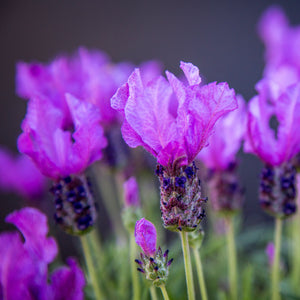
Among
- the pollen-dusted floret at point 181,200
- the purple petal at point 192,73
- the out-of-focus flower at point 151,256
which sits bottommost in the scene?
the out-of-focus flower at point 151,256

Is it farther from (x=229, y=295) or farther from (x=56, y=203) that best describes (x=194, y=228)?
(x=229, y=295)

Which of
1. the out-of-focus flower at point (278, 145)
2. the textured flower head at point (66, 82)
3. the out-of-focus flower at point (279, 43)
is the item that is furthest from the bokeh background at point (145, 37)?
the out-of-focus flower at point (278, 145)

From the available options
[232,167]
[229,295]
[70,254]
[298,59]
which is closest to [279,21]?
[298,59]

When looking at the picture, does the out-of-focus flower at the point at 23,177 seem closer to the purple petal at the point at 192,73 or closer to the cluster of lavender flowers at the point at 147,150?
the cluster of lavender flowers at the point at 147,150

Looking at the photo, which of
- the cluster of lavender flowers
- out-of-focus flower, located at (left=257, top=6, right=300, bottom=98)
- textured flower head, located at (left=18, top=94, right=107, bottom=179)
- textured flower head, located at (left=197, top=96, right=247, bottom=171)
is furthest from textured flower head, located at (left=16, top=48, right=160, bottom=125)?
out-of-focus flower, located at (left=257, top=6, right=300, bottom=98)

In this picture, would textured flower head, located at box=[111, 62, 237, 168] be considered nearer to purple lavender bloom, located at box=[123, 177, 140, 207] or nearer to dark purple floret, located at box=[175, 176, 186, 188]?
dark purple floret, located at box=[175, 176, 186, 188]

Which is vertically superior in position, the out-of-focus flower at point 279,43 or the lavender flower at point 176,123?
the out-of-focus flower at point 279,43
